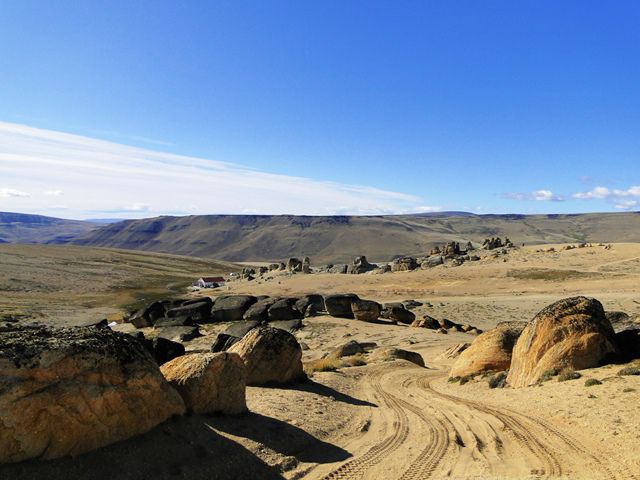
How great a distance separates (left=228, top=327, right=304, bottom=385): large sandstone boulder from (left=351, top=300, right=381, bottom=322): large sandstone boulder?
22791mm

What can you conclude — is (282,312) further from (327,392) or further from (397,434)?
(397,434)

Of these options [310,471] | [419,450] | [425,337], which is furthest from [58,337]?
[425,337]

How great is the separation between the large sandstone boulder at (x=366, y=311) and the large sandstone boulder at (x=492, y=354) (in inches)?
710

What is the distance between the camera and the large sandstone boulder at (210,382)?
1016 cm

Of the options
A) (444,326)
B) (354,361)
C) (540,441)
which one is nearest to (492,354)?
(354,361)

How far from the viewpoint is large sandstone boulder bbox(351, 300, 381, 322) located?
3819 centimetres

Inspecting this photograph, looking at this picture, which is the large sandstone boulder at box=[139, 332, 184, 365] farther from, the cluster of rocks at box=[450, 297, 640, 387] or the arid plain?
the cluster of rocks at box=[450, 297, 640, 387]

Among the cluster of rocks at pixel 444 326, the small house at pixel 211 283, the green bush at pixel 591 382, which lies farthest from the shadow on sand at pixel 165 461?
the small house at pixel 211 283

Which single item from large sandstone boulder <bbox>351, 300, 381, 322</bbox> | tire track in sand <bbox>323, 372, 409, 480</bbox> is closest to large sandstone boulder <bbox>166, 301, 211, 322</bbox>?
large sandstone boulder <bbox>351, 300, 381, 322</bbox>

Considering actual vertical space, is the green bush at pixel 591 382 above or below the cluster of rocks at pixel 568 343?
below

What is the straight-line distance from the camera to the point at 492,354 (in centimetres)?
1930

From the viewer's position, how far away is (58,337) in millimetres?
8383

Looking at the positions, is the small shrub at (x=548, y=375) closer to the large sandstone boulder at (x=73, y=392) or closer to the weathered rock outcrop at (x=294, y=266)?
the large sandstone boulder at (x=73, y=392)

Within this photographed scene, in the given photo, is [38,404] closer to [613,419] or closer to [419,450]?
[419,450]
